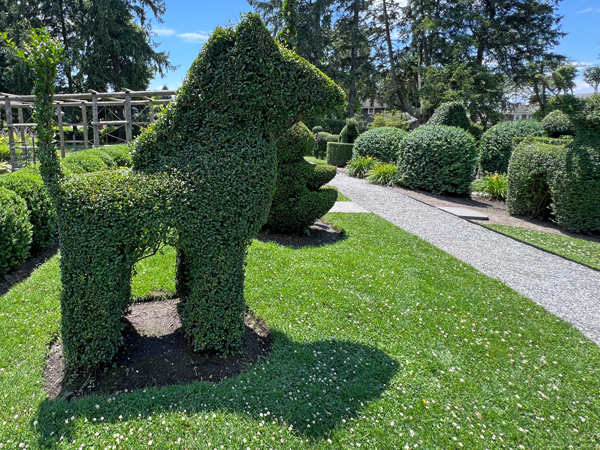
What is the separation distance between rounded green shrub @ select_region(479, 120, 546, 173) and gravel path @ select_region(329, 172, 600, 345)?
5615 millimetres

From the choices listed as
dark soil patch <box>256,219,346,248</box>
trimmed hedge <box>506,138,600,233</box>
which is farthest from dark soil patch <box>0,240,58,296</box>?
trimmed hedge <box>506,138,600,233</box>

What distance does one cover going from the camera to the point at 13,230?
489 cm

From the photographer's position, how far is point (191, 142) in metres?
3.18

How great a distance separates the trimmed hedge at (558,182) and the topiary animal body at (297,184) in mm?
5883

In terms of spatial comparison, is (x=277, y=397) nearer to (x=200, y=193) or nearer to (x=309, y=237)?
(x=200, y=193)

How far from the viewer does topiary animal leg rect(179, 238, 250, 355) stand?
3.12 metres

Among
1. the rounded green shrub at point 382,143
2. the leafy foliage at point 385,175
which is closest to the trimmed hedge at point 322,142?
the rounded green shrub at point 382,143

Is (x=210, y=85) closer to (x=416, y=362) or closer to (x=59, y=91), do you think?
(x=416, y=362)


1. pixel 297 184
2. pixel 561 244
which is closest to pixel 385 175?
pixel 561 244

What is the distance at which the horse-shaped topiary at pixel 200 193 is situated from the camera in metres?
2.82

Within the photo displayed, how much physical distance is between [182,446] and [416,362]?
2.27 meters

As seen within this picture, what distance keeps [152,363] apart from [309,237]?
4462 mm

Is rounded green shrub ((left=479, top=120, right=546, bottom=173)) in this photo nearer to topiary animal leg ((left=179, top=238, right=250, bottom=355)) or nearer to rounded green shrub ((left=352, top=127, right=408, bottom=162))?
rounded green shrub ((left=352, top=127, right=408, bottom=162))

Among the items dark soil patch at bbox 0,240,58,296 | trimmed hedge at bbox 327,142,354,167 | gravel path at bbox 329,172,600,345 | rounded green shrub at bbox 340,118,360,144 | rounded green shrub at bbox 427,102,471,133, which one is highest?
rounded green shrub at bbox 427,102,471,133
